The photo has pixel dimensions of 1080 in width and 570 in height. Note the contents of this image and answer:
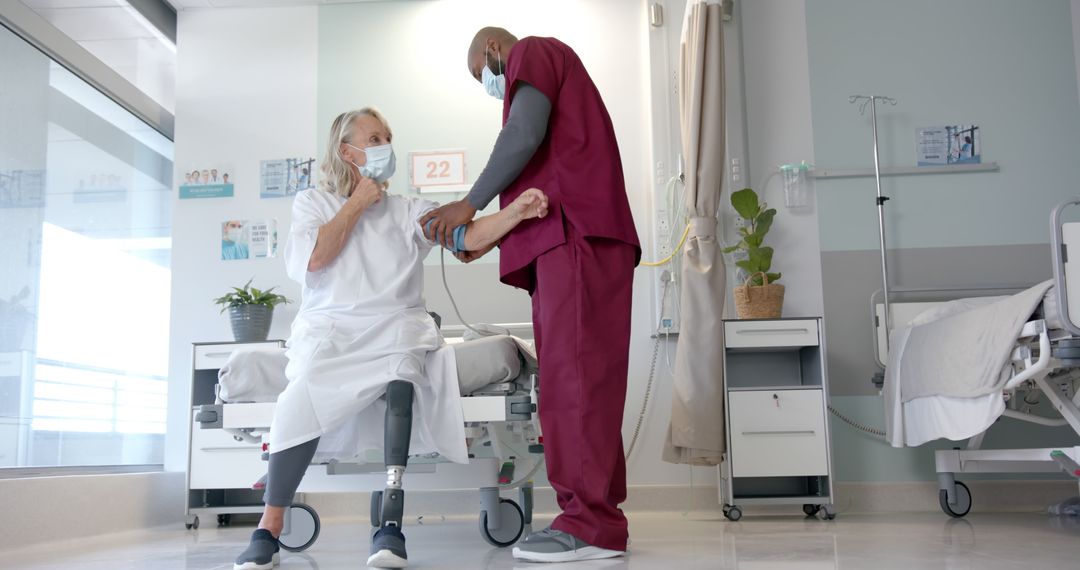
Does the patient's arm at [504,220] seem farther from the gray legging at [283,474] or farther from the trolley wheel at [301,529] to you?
the trolley wheel at [301,529]

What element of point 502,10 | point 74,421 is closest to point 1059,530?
point 502,10

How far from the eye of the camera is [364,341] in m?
2.73

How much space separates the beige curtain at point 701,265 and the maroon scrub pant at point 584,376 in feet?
5.89

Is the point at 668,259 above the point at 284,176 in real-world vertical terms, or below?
below

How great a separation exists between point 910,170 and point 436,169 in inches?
104

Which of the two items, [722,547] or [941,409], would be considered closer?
[722,547]

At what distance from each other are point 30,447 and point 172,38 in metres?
2.67

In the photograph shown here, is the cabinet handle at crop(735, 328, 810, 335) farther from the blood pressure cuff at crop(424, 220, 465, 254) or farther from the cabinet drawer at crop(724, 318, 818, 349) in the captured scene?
the blood pressure cuff at crop(424, 220, 465, 254)

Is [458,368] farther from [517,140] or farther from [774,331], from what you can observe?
[774,331]

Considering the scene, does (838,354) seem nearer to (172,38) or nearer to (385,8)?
(385,8)

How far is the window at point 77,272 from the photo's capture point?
397 cm

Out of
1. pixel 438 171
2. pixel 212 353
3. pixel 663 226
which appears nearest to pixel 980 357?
pixel 663 226

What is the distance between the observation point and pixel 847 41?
17.2ft

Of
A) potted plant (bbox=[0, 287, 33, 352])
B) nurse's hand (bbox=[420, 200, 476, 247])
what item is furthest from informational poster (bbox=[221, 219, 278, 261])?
nurse's hand (bbox=[420, 200, 476, 247])
